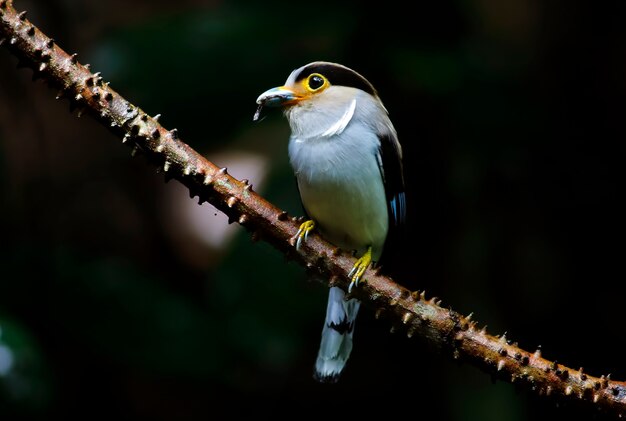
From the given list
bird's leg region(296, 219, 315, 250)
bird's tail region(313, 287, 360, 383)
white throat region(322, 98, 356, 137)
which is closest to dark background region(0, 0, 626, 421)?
bird's tail region(313, 287, 360, 383)

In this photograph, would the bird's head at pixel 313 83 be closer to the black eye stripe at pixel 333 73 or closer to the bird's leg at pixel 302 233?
the black eye stripe at pixel 333 73

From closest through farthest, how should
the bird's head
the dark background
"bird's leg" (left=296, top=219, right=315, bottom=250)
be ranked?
1. "bird's leg" (left=296, top=219, right=315, bottom=250)
2. the bird's head
3. the dark background

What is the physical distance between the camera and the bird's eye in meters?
Result: 2.31

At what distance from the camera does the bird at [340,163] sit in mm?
2203

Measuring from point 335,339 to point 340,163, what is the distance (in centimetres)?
56

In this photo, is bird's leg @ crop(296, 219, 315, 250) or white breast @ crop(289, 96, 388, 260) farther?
white breast @ crop(289, 96, 388, 260)

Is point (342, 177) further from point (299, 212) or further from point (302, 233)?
point (299, 212)

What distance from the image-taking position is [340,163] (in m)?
2.19

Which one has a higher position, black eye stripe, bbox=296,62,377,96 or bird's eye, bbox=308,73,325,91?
black eye stripe, bbox=296,62,377,96

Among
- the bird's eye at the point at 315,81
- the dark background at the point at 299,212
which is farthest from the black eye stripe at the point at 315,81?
the dark background at the point at 299,212

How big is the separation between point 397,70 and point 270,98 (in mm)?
924

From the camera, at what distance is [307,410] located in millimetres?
3797

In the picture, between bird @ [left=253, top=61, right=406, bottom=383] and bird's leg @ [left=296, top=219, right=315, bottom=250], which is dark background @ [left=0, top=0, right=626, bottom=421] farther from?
bird's leg @ [left=296, top=219, right=315, bottom=250]

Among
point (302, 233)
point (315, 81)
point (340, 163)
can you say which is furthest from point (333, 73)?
point (302, 233)
